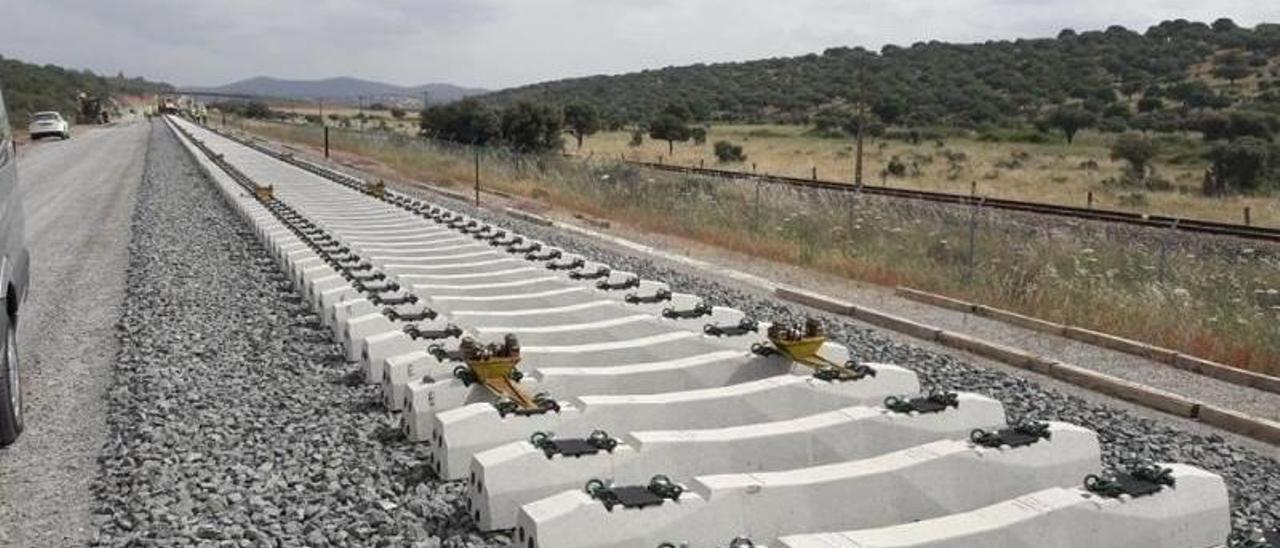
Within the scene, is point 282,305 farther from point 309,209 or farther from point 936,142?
point 936,142

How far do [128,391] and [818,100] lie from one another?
91.7 m

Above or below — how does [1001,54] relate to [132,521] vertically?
above

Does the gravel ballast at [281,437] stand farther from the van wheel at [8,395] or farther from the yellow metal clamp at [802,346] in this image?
the yellow metal clamp at [802,346]

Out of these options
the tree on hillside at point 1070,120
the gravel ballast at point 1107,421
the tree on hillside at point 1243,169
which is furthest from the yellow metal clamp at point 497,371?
the tree on hillside at point 1070,120

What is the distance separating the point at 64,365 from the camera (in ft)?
26.8

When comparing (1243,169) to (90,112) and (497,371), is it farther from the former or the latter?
(90,112)

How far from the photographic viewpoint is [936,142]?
59.8 meters

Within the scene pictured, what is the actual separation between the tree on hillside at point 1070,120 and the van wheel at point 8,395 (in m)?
58.2

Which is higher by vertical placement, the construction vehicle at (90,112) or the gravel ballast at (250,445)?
the construction vehicle at (90,112)

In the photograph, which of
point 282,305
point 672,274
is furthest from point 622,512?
point 672,274

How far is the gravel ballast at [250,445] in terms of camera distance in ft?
15.4

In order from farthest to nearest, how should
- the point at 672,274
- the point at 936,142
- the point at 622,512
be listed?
the point at 936,142 < the point at 672,274 < the point at 622,512

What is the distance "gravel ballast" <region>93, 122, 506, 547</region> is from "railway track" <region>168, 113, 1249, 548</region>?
9.0 inches

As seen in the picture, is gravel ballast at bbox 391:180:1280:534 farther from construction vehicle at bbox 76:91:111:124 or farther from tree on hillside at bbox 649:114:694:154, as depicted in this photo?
construction vehicle at bbox 76:91:111:124
